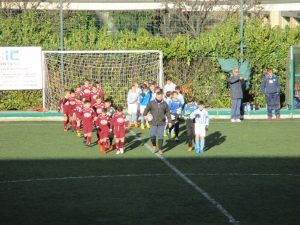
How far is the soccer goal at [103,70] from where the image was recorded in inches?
1136

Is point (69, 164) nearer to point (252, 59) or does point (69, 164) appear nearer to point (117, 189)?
point (117, 189)

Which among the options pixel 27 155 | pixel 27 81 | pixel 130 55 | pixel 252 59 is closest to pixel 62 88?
pixel 27 81

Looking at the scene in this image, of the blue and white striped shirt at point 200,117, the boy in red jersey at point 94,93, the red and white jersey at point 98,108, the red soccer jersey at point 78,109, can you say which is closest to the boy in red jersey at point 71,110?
the boy in red jersey at point 94,93

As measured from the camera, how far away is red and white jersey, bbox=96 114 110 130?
19141 millimetres

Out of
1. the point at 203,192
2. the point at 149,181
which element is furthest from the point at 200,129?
the point at 203,192

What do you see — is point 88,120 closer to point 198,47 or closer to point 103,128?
point 103,128

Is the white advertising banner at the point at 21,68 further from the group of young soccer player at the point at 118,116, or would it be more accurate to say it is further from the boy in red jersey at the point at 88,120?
the boy in red jersey at the point at 88,120

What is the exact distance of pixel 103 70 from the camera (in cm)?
2972

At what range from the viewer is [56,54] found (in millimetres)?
29188

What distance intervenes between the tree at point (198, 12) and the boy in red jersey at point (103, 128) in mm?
15560

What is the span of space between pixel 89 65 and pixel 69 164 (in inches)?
508

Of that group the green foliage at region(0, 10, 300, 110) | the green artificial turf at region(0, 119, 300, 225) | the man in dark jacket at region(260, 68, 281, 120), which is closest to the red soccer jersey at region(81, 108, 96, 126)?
the green artificial turf at region(0, 119, 300, 225)

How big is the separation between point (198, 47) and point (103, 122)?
38.2ft

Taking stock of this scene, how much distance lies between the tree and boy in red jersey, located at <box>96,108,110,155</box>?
1556cm
